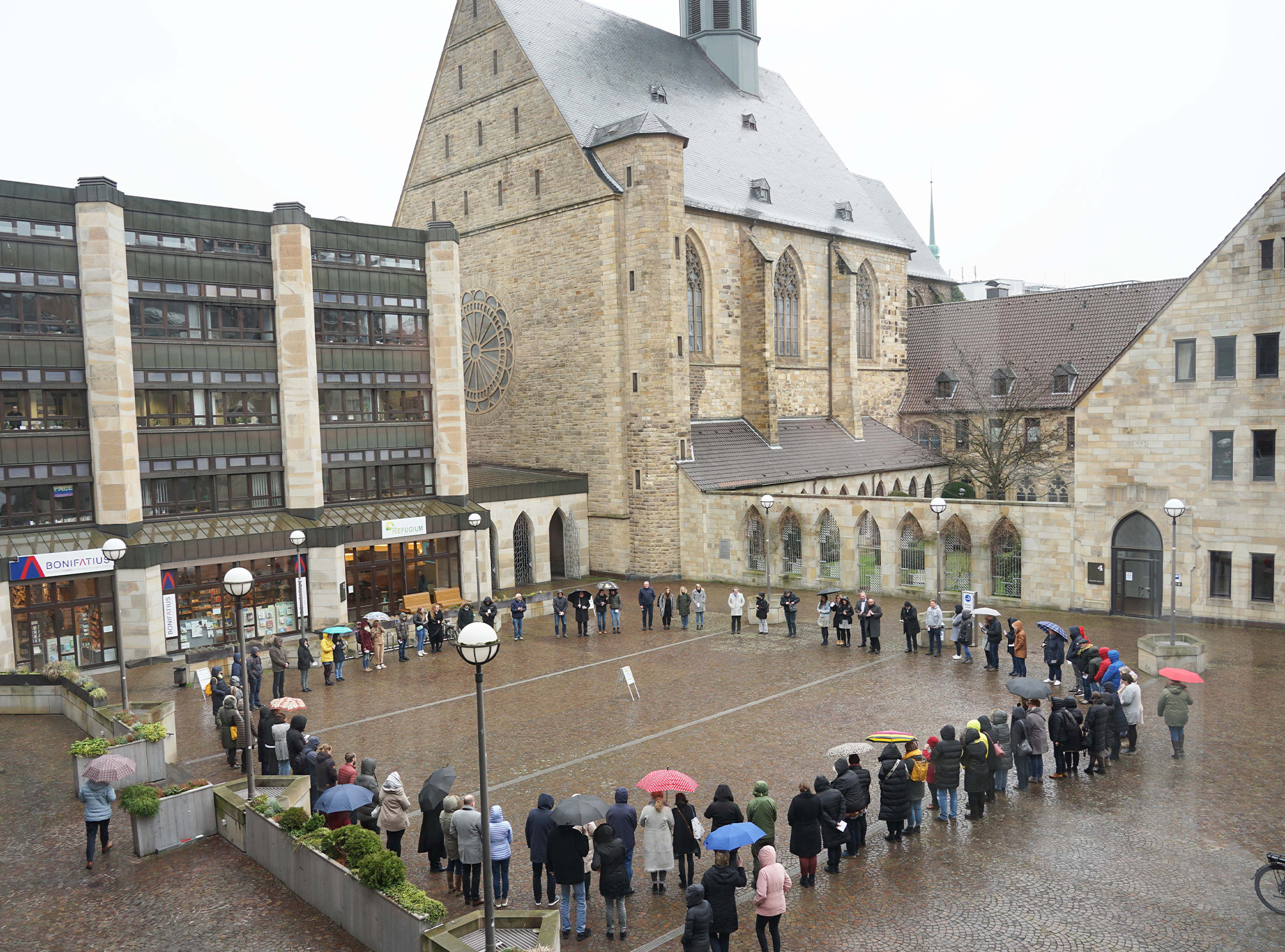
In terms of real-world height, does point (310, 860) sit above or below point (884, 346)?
below

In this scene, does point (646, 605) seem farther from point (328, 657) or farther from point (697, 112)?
point (697, 112)

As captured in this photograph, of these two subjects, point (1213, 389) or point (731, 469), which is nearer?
point (1213, 389)

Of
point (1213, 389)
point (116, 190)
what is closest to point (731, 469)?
point (1213, 389)

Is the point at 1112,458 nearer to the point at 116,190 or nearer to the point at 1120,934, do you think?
the point at 1120,934

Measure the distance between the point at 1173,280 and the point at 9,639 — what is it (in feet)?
165

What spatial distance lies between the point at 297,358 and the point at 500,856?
2234cm

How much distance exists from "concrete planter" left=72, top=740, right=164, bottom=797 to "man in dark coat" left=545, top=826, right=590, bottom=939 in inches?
338

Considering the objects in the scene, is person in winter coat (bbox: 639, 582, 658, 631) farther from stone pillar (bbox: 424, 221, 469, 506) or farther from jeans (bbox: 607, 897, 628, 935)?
jeans (bbox: 607, 897, 628, 935)

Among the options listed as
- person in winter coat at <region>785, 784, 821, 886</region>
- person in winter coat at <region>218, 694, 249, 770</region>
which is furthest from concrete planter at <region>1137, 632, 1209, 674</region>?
person in winter coat at <region>218, 694, 249, 770</region>

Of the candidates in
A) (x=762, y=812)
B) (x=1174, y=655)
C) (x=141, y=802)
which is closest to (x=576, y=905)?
(x=762, y=812)

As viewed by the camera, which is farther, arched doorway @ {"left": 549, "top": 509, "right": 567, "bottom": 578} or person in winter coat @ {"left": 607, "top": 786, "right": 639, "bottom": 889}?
arched doorway @ {"left": 549, "top": 509, "right": 567, "bottom": 578}

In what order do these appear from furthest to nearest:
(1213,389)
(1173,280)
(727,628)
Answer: (1173,280) < (727,628) < (1213,389)

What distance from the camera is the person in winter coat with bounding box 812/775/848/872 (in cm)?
1166

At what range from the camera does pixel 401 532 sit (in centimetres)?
3184
